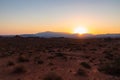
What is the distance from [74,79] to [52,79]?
6.17 ft

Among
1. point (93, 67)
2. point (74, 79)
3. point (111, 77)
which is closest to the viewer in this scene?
point (74, 79)

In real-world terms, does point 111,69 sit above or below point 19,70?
below

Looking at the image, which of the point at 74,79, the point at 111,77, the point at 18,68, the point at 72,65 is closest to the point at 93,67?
the point at 72,65

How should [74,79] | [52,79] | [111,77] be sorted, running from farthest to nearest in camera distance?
[111,77] → [74,79] → [52,79]

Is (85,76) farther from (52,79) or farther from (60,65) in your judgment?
(60,65)

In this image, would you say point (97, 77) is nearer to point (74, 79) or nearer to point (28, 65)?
point (74, 79)

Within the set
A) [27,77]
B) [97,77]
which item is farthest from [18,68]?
[97,77]

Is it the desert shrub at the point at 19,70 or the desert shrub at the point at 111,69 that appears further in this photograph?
the desert shrub at the point at 111,69

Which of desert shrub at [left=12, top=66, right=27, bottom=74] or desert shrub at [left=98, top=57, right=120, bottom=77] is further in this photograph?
desert shrub at [left=98, top=57, right=120, bottom=77]

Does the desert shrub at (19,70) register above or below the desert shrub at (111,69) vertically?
above

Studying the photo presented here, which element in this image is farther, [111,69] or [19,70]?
[111,69]

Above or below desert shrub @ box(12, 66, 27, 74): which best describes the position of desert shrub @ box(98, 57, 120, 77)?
below

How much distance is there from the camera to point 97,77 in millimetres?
17938

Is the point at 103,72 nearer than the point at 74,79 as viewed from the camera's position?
No
